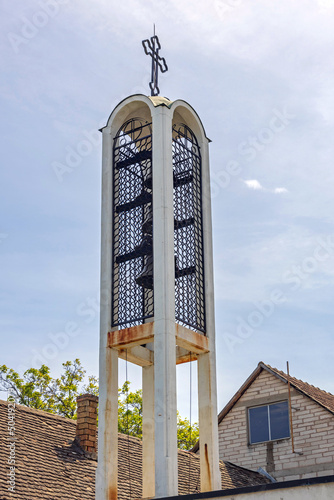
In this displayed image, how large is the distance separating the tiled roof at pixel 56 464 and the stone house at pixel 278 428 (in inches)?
107

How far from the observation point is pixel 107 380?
13922 mm

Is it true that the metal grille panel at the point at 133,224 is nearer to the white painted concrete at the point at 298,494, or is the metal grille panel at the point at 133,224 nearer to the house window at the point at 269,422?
the white painted concrete at the point at 298,494

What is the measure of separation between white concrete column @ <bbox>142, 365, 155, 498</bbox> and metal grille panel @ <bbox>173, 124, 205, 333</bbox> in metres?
1.34

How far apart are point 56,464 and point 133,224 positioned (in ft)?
16.2

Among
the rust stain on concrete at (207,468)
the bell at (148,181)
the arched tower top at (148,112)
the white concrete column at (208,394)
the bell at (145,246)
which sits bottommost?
the rust stain on concrete at (207,468)

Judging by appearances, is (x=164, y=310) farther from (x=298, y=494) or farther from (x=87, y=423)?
(x=87, y=423)

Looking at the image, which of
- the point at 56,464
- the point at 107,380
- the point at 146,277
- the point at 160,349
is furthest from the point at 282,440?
the point at 160,349

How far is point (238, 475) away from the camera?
21.1 metres

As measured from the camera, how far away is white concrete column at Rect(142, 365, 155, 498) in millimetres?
14203

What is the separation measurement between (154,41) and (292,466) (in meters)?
12.0

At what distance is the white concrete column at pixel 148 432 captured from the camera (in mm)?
14203

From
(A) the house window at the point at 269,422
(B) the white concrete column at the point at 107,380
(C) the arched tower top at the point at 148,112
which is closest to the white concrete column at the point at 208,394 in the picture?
(B) the white concrete column at the point at 107,380

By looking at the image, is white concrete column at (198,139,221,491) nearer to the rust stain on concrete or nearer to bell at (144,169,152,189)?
the rust stain on concrete

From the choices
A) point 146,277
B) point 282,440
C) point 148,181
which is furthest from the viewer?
point 282,440
